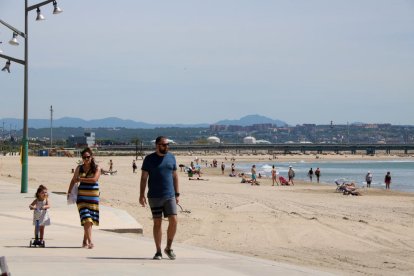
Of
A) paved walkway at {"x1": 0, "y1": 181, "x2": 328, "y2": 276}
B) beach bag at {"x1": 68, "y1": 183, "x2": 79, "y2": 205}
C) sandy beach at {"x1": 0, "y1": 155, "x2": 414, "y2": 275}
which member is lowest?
sandy beach at {"x1": 0, "y1": 155, "x2": 414, "y2": 275}

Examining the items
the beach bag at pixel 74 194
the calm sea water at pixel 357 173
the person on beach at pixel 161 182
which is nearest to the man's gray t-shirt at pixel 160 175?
the person on beach at pixel 161 182

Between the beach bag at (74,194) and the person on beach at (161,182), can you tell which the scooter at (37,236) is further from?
the person on beach at (161,182)

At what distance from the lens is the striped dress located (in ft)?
31.3

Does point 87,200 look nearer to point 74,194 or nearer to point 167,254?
point 74,194

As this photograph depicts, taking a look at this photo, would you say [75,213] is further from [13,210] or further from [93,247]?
[93,247]

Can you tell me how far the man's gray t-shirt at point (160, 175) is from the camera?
875 centimetres

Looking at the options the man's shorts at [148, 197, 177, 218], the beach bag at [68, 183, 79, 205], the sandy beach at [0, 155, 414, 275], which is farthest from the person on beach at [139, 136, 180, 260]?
the sandy beach at [0, 155, 414, 275]

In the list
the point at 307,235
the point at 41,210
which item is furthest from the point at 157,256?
the point at 307,235

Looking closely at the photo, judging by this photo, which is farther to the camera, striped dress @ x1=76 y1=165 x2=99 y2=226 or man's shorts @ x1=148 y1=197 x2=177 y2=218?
striped dress @ x1=76 y1=165 x2=99 y2=226

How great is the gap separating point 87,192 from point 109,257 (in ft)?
3.56

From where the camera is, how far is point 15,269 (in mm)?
7617

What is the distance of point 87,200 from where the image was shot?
9.58 meters

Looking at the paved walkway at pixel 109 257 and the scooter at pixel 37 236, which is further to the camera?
the scooter at pixel 37 236

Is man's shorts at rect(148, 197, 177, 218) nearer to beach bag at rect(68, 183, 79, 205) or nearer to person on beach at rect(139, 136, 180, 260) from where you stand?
person on beach at rect(139, 136, 180, 260)
